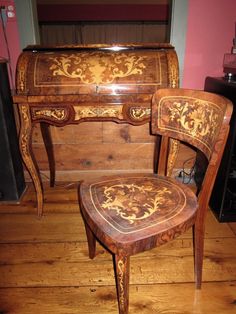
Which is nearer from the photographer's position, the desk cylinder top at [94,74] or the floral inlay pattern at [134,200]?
the floral inlay pattern at [134,200]

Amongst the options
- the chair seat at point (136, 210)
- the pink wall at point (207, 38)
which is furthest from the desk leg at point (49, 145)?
the pink wall at point (207, 38)

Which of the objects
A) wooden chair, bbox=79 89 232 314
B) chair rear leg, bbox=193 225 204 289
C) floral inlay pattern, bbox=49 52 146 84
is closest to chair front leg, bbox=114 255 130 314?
wooden chair, bbox=79 89 232 314

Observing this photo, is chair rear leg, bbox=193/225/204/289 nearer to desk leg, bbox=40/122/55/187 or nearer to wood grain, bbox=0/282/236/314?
wood grain, bbox=0/282/236/314

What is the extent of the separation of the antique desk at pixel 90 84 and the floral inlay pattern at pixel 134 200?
0.50 meters

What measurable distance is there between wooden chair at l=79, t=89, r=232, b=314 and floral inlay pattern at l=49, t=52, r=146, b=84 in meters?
0.29

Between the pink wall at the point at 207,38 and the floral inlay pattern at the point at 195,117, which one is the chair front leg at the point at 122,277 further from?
the pink wall at the point at 207,38

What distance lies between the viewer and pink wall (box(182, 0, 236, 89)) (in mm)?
1712

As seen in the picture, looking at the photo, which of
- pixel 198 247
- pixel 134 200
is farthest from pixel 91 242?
pixel 198 247

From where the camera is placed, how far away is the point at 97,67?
1352 millimetres

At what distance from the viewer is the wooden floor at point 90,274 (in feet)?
3.52

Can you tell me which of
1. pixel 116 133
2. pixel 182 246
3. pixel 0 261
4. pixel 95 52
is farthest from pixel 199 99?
pixel 0 261

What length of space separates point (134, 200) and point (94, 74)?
2.51ft

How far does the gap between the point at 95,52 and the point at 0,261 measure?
1.31 meters

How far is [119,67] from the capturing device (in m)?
1.36
